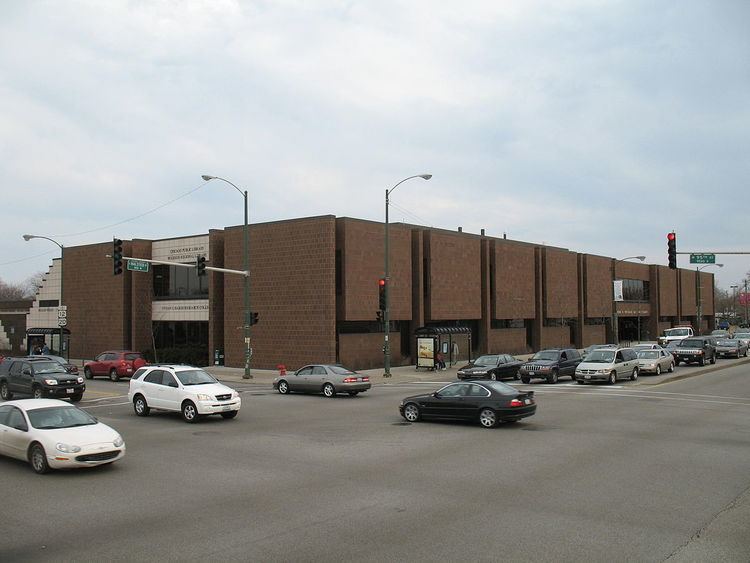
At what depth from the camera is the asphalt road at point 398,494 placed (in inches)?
→ 322

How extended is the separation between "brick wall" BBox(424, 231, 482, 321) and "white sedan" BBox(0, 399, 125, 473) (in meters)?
34.9

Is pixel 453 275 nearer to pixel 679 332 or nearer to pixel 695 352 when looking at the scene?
pixel 695 352

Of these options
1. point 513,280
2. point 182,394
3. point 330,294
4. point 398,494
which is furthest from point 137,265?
point 513,280

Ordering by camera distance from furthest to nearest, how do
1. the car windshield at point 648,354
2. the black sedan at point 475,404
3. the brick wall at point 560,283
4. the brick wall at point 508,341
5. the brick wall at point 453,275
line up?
the brick wall at point 560,283 → the brick wall at point 508,341 → the brick wall at point 453,275 → the car windshield at point 648,354 → the black sedan at point 475,404

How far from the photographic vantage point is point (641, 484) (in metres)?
11.4

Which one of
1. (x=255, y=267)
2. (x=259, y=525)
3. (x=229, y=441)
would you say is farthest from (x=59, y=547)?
(x=255, y=267)

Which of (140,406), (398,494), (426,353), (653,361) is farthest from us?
(426,353)

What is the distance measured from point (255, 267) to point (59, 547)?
117 feet

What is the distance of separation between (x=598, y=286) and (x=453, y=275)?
29131 mm

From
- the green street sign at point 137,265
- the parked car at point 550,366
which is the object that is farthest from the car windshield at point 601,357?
the green street sign at point 137,265

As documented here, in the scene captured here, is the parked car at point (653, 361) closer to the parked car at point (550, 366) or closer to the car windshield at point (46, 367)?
the parked car at point (550, 366)

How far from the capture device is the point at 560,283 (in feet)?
211

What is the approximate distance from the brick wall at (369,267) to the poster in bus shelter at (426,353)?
3.42 meters

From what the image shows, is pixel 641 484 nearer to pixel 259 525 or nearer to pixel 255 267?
pixel 259 525
